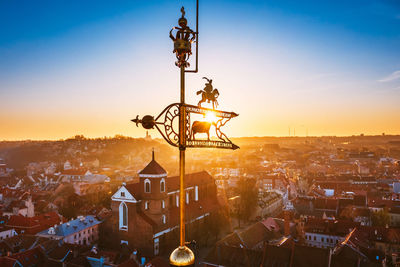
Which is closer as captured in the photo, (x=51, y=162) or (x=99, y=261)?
(x=99, y=261)

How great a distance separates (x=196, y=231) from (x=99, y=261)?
517 inches

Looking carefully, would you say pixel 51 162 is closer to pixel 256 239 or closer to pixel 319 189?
pixel 319 189

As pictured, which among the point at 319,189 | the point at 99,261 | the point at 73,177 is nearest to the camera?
the point at 99,261

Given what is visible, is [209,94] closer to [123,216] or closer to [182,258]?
[182,258]

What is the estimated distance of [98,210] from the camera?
48.3 metres

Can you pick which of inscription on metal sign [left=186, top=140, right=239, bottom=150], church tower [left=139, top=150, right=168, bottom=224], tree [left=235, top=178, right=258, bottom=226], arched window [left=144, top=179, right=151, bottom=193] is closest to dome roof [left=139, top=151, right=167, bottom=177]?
church tower [left=139, top=150, right=168, bottom=224]

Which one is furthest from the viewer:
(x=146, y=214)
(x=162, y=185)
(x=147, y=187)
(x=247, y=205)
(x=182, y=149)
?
(x=247, y=205)

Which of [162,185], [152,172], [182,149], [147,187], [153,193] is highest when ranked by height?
[182,149]

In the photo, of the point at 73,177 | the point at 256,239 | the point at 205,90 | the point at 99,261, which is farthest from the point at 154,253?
the point at 73,177

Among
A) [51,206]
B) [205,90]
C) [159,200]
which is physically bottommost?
[51,206]

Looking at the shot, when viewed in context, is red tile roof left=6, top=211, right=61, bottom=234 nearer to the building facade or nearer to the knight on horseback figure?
the building facade

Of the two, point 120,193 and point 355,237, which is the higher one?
point 120,193

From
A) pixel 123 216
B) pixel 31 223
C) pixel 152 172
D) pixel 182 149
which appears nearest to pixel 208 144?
pixel 182 149

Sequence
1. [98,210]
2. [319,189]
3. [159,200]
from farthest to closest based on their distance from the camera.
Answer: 1. [319,189]
2. [98,210]
3. [159,200]
